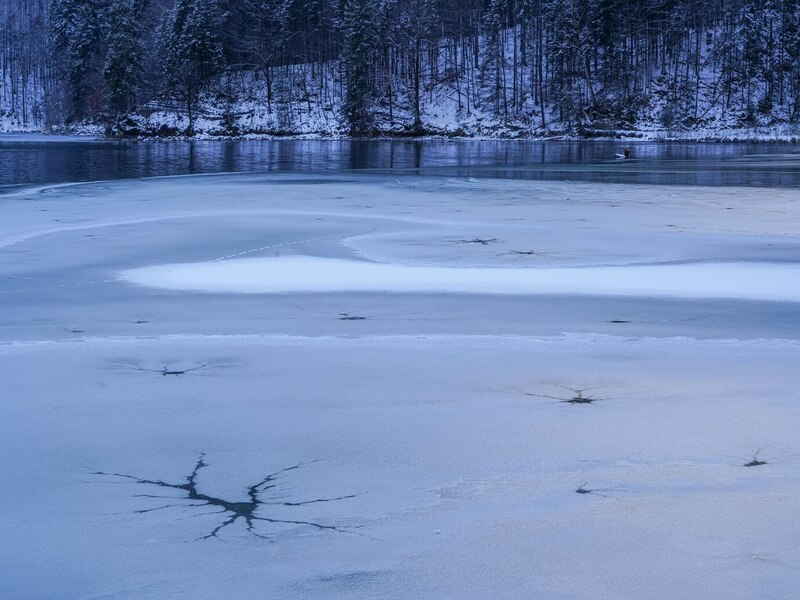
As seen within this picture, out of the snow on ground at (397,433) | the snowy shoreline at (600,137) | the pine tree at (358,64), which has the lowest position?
the snow on ground at (397,433)

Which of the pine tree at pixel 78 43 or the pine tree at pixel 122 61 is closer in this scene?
the pine tree at pixel 122 61

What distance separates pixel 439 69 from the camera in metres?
85.8

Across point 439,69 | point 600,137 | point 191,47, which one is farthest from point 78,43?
point 600,137

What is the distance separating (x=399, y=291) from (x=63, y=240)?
5.38 m

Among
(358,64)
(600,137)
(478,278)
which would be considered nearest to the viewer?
(478,278)

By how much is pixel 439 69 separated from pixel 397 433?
8439cm

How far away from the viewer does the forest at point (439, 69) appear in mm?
73125

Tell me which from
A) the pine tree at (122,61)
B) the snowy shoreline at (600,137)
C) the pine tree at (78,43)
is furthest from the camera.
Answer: the pine tree at (78,43)

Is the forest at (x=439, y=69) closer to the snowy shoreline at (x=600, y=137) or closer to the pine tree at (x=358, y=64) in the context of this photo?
the pine tree at (x=358, y=64)

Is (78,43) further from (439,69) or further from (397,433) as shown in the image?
(397,433)

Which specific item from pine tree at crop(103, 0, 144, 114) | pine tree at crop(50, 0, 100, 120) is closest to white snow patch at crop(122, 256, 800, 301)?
pine tree at crop(103, 0, 144, 114)

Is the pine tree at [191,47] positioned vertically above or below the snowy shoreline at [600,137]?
above

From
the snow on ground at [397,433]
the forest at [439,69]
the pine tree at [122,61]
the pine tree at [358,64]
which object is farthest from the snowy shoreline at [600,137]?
the snow on ground at [397,433]

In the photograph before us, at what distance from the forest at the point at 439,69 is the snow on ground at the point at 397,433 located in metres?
61.9
